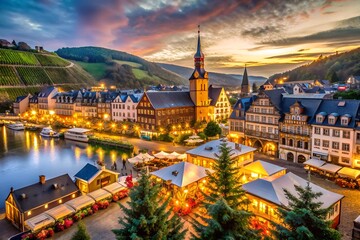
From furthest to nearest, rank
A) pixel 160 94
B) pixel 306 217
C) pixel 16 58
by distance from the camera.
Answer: pixel 16 58
pixel 160 94
pixel 306 217

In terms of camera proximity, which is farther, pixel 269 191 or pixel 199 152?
pixel 199 152

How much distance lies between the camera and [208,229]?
33.4 ft

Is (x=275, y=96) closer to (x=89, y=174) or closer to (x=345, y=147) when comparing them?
(x=345, y=147)

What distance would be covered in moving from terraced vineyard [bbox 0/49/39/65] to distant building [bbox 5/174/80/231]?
122 meters

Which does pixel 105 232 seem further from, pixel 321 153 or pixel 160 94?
pixel 160 94

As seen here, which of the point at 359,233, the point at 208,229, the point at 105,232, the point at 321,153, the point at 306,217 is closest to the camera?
the point at 306,217

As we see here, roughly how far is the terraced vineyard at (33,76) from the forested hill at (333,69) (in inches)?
5396

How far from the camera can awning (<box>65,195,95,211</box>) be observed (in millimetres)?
22189

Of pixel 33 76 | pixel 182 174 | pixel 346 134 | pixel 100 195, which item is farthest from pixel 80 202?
pixel 33 76

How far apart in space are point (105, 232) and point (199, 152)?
17.0 metres

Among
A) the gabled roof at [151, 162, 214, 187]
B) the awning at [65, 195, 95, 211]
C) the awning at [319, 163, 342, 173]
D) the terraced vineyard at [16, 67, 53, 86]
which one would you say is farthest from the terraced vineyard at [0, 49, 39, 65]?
the awning at [319, 163, 342, 173]

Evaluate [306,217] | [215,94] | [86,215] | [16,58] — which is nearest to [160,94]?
[215,94]

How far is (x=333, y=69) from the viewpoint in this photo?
126 meters

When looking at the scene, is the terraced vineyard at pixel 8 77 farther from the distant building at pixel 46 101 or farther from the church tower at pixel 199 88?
the church tower at pixel 199 88
